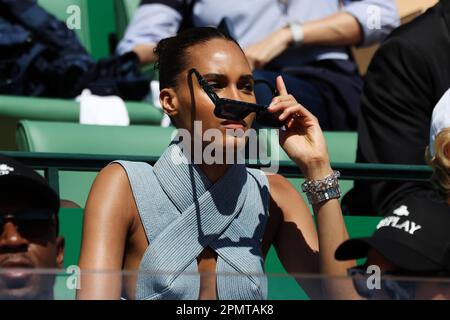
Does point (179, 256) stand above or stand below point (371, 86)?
below

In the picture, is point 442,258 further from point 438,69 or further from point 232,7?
point 232,7

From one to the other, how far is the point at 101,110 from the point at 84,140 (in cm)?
53

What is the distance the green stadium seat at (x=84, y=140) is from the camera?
3877mm

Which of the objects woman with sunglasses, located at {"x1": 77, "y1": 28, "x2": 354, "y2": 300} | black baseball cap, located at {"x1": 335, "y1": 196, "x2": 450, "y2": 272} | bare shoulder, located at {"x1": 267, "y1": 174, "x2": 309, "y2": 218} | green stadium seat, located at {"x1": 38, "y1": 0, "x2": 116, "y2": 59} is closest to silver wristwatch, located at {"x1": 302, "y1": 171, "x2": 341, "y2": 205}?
woman with sunglasses, located at {"x1": 77, "y1": 28, "x2": 354, "y2": 300}

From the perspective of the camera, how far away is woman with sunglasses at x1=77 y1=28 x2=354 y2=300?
2.92 meters

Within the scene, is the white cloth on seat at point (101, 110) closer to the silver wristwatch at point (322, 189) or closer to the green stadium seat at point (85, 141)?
the green stadium seat at point (85, 141)

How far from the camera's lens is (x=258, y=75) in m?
4.22

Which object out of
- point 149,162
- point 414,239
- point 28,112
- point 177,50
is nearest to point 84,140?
point 28,112

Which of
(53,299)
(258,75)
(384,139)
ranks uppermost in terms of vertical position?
(258,75)

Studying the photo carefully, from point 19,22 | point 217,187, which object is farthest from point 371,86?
point 19,22

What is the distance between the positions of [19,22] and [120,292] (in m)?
2.81

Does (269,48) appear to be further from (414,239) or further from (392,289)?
(392,289)

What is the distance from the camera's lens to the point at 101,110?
4586mm

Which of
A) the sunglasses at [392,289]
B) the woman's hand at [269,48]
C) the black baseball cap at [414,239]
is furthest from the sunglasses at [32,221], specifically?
the woman's hand at [269,48]
